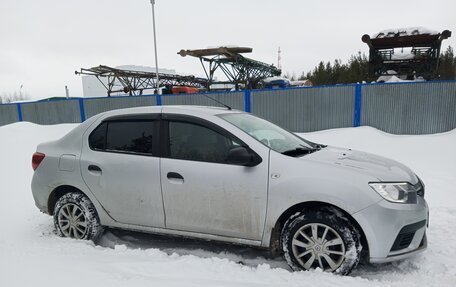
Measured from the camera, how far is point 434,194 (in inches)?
213

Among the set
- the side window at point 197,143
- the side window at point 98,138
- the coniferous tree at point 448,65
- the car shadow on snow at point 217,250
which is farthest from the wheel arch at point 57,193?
the coniferous tree at point 448,65

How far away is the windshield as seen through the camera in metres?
3.47

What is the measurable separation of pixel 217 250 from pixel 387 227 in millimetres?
1765

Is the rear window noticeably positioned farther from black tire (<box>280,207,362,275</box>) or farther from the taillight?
black tire (<box>280,207,362,275</box>)

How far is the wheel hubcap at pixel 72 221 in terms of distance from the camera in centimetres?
395

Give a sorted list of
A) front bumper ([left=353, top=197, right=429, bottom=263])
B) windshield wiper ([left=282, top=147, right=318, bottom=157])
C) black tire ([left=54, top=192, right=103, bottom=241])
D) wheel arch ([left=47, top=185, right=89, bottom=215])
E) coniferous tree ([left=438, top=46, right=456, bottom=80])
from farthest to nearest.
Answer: coniferous tree ([left=438, top=46, right=456, bottom=80]), wheel arch ([left=47, top=185, right=89, bottom=215]), black tire ([left=54, top=192, right=103, bottom=241]), windshield wiper ([left=282, top=147, right=318, bottom=157]), front bumper ([left=353, top=197, right=429, bottom=263])

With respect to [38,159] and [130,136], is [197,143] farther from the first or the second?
[38,159]

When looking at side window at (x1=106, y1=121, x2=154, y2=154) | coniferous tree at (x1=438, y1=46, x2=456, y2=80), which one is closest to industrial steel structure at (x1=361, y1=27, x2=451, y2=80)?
coniferous tree at (x1=438, y1=46, x2=456, y2=80)

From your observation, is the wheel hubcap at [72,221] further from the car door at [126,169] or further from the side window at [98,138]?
the side window at [98,138]

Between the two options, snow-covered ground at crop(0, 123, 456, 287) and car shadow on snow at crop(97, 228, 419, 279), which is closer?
snow-covered ground at crop(0, 123, 456, 287)

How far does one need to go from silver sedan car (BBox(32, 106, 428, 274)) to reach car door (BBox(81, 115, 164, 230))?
0.04 ft

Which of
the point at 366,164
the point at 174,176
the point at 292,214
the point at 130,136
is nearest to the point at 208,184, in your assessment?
the point at 174,176

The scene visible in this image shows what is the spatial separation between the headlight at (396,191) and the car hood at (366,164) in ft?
0.17

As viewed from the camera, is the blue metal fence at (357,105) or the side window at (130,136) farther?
the blue metal fence at (357,105)
